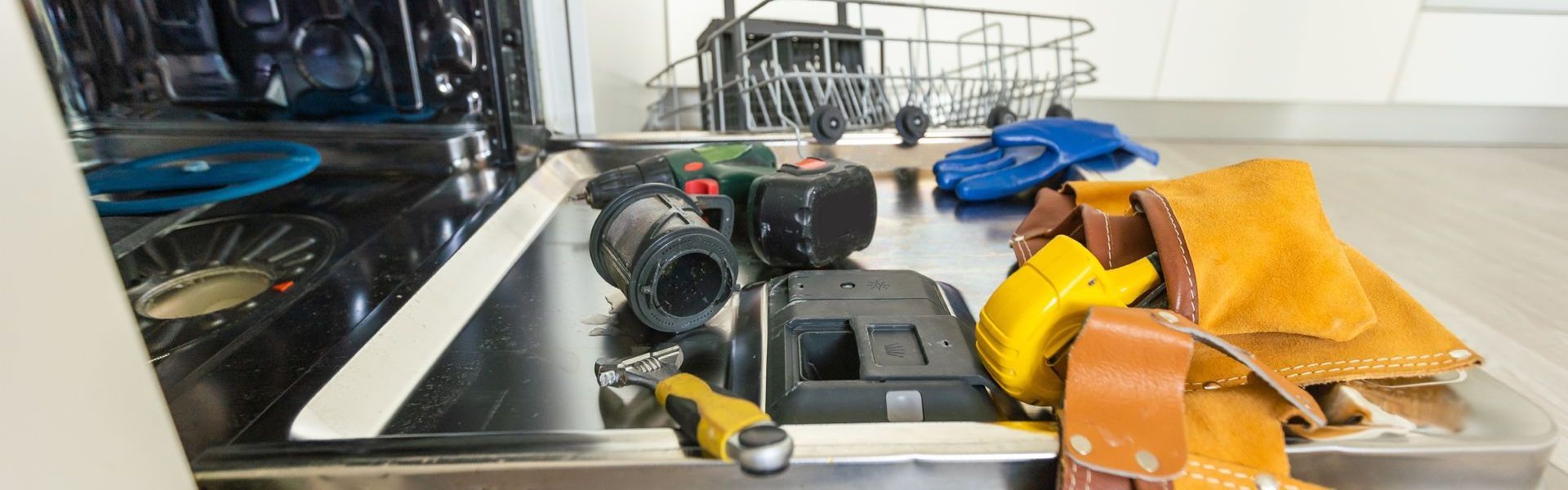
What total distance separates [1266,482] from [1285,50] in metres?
1.87

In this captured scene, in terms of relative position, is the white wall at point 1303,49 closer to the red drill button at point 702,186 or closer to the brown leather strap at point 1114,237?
the red drill button at point 702,186

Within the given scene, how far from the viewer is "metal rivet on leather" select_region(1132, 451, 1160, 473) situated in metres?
0.26

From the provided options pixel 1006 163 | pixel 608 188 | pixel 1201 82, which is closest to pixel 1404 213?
pixel 1006 163

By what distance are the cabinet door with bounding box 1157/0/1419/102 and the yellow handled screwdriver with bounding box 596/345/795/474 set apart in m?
1.81

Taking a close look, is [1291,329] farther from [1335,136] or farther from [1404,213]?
[1335,136]

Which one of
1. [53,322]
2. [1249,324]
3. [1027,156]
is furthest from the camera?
[1027,156]

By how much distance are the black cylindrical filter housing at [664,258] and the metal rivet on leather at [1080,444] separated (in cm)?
22

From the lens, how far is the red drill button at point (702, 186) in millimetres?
626

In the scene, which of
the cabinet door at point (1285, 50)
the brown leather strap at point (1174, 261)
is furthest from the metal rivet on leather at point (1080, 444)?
the cabinet door at point (1285, 50)

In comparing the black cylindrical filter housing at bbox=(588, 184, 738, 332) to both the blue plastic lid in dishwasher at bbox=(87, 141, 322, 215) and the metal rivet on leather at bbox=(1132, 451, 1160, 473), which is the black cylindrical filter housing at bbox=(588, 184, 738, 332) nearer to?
the metal rivet on leather at bbox=(1132, 451, 1160, 473)

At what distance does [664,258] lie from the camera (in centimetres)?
39

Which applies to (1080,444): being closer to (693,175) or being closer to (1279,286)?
(1279,286)

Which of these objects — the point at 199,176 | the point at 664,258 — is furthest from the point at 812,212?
the point at 199,176

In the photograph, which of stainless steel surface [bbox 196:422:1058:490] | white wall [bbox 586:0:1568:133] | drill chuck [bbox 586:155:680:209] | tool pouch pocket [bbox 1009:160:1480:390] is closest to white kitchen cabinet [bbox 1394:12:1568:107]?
white wall [bbox 586:0:1568:133]
